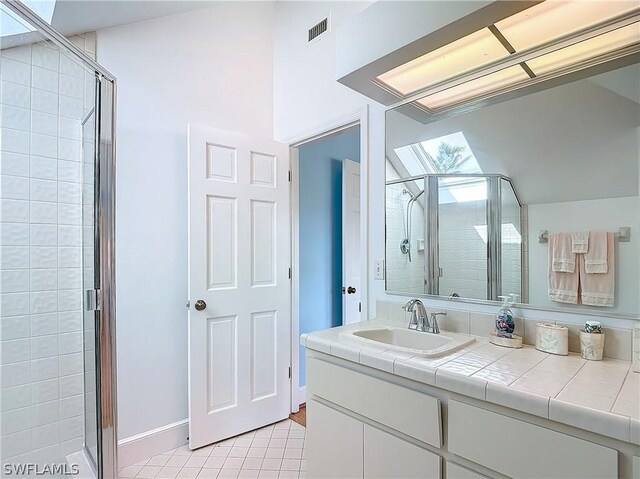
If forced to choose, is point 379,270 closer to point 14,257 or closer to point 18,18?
point 14,257

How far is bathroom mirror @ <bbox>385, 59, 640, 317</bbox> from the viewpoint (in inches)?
46.9

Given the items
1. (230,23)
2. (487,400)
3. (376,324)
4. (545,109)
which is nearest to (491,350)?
(487,400)

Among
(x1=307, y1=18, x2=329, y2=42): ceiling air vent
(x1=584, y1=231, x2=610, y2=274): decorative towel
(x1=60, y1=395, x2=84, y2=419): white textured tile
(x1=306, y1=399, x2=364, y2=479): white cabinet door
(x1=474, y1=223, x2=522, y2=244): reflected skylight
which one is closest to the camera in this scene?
(x1=584, y1=231, x2=610, y2=274): decorative towel

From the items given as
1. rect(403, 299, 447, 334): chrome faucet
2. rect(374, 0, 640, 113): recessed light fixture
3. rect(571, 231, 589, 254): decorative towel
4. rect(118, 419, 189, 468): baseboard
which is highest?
rect(374, 0, 640, 113): recessed light fixture

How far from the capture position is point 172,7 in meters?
2.07

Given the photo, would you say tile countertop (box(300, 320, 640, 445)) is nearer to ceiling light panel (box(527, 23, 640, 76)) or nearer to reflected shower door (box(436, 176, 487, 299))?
reflected shower door (box(436, 176, 487, 299))

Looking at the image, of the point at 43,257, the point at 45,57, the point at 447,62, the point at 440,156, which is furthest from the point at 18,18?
the point at 440,156

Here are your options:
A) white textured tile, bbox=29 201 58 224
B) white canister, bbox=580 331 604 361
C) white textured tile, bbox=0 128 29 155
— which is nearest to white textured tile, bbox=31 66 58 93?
white textured tile, bbox=0 128 29 155

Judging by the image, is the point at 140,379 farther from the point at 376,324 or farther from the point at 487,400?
the point at 487,400

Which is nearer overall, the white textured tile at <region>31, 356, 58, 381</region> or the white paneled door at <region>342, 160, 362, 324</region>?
the white textured tile at <region>31, 356, 58, 381</region>

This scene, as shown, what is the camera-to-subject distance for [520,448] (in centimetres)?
92

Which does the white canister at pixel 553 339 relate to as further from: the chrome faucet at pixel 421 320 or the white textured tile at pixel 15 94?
the white textured tile at pixel 15 94

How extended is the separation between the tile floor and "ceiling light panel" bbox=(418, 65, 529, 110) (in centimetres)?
201

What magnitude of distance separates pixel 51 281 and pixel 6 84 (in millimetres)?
915
